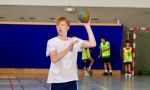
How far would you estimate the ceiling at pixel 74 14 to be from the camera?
69.0 ft

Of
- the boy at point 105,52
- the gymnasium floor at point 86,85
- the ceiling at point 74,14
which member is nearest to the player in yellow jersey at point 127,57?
the boy at point 105,52

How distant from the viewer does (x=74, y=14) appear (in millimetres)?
21562

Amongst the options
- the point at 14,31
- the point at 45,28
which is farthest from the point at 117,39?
the point at 14,31

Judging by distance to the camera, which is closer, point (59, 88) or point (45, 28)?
point (59, 88)

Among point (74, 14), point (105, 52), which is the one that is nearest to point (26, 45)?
point (74, 14)

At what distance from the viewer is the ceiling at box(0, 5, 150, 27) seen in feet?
69.0

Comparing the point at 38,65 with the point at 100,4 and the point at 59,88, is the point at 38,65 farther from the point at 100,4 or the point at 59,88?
the point at 59,88

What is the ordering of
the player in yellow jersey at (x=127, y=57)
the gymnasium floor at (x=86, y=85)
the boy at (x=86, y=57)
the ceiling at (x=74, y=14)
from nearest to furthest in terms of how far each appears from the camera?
the gymnasium floor at (x=86, y=85)
the player in yellow jersey at (x=127, y=57)
the boy at (x=86, y=57)
the ceiling at (x=74, y=14)

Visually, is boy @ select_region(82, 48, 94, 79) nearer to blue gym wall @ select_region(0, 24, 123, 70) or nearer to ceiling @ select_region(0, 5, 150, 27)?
blue gym wall @ select_region(0, 24, 123, 70)

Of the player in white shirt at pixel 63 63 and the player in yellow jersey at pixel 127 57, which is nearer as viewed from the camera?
the player in white shirt at pixel 63 63

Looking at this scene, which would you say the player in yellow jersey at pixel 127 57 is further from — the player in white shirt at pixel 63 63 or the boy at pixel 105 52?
the player in white shirt at pixel 63 63

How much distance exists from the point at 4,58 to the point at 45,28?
2.74 m

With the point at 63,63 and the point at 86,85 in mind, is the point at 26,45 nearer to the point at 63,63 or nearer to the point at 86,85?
the point at 86,85

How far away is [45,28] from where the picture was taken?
2120 cm
